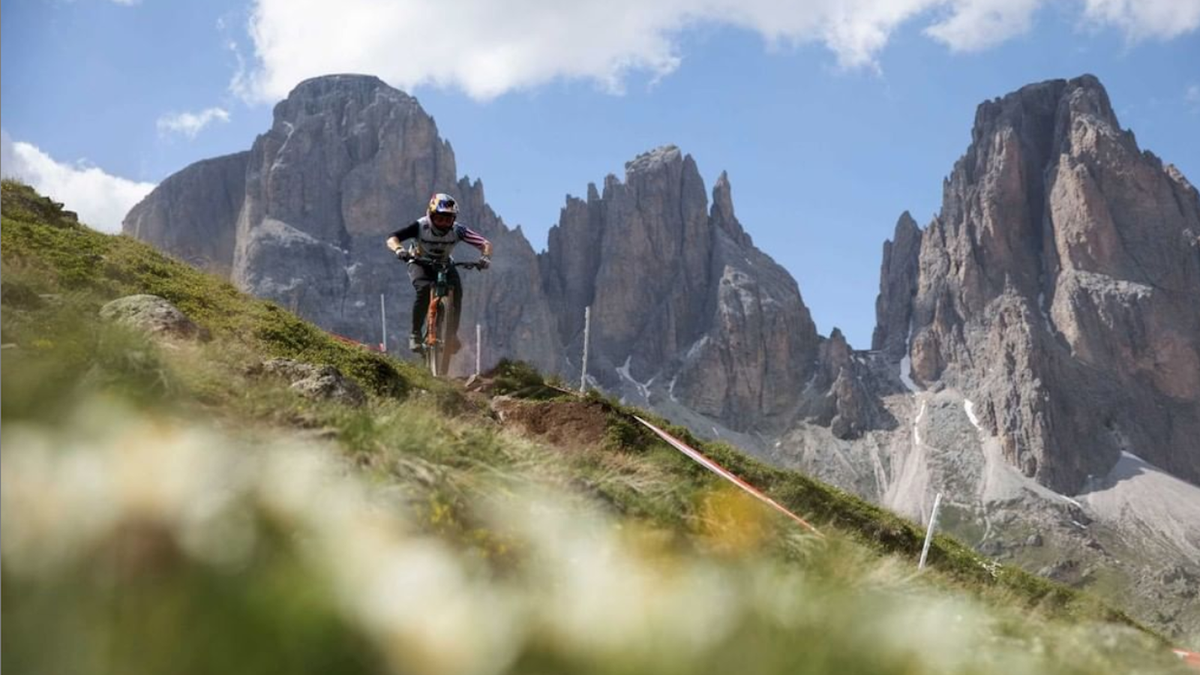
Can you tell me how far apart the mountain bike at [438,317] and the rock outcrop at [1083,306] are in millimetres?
175470

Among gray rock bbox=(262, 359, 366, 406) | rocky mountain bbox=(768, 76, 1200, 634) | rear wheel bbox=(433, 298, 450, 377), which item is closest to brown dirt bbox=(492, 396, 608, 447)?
rear wheel bbox=(433, 298, 450, 377)

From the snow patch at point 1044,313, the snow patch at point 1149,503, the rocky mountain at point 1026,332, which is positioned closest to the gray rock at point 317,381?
the rocky mountain at point 1026,332

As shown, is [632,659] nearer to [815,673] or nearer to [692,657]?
[692,657]

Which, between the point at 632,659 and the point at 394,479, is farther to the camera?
A: the point at 394,479

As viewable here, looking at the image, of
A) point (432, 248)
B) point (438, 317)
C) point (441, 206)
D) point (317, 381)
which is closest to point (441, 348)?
point (438, 317)

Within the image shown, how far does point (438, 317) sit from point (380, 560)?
1072 centimetres

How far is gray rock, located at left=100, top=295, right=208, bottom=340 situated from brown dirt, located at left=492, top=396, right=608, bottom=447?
492cm

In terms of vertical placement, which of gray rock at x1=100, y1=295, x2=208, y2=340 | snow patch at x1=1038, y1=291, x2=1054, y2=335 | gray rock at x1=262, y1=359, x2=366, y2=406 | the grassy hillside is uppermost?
snow patch at x1=1038, y1=291, x2=1054, y2=335

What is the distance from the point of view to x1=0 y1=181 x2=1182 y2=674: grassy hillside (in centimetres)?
260

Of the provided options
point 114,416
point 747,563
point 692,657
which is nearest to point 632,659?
point 692,657

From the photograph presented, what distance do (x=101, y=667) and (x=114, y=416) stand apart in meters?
1.62

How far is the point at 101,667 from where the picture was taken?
2.34 metres

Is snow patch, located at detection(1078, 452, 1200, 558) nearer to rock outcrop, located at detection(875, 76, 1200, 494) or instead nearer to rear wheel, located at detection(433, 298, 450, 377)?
rock outcrop, located at detection(875, 76, 1200, 494)

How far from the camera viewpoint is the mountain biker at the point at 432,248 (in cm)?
1284
